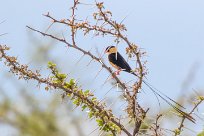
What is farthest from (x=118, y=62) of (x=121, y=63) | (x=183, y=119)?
(x=183, y=119)

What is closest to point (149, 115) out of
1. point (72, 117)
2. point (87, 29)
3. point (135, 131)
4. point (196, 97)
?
point (135, 131)

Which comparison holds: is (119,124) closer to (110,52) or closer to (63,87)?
(63,87)

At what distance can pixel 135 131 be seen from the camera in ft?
12.4

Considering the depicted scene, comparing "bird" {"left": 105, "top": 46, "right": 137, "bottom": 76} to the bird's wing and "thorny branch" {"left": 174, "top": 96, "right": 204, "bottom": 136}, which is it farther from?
"thorny branch" {"left": 174, "top": 96, "right": 204, "bottom": 136}

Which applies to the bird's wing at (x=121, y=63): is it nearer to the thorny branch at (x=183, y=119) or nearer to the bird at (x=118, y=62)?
the bird at (x=118, y=62)

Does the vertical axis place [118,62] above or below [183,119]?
above

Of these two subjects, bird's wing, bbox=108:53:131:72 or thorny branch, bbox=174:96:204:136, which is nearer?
thorny branch, bbox=174:96:204:136

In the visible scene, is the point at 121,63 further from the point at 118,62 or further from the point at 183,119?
the point at 183,119

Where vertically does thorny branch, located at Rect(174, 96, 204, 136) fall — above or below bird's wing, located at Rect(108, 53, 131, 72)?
below

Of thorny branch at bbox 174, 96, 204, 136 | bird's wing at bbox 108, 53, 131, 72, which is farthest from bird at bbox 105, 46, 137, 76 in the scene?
thorny branch at bbox 174, 96, 204, 136

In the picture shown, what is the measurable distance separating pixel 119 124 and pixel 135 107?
0.71 feet

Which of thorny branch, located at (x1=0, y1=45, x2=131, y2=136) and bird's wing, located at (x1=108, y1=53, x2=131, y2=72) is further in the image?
bird's wing, located at (x1=108, y1=53, x2=131, y2=72)

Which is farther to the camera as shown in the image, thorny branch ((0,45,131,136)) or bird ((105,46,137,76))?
bird ((105,46,137,76))

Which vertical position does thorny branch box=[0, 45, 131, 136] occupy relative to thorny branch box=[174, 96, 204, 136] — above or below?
above
